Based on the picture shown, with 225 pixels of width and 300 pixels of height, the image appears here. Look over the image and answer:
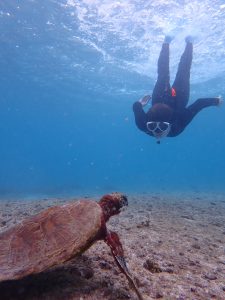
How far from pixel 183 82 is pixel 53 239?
9.97 metres

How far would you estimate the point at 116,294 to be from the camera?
3.10m

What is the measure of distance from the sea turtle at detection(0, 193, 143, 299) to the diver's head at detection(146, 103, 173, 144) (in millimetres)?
5869

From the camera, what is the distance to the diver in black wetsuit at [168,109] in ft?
29.0

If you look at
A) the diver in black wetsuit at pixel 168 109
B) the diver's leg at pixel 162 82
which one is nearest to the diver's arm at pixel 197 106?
the diver in black wetsuit at pixel 168 109

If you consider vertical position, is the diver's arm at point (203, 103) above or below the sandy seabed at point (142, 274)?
above

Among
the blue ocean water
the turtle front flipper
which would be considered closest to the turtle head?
the turtle front flipper

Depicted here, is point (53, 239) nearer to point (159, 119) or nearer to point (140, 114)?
point (159, 119)

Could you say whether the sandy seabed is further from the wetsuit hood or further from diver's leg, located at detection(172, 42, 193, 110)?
diver's leg, located at detection(172, 42, 193, 110)

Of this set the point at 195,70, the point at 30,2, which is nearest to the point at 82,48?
the point at 30,2

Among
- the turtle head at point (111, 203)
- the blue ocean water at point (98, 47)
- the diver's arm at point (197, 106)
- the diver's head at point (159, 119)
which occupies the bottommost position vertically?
the turtle head at point (111, 203)

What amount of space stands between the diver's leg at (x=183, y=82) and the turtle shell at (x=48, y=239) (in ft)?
24.5

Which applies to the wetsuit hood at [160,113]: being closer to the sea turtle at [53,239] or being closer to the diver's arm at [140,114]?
the diver's arm at [140,114]

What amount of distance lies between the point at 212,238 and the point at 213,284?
2.81 meters

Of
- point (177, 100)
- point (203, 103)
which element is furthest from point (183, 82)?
point (203, 103)
